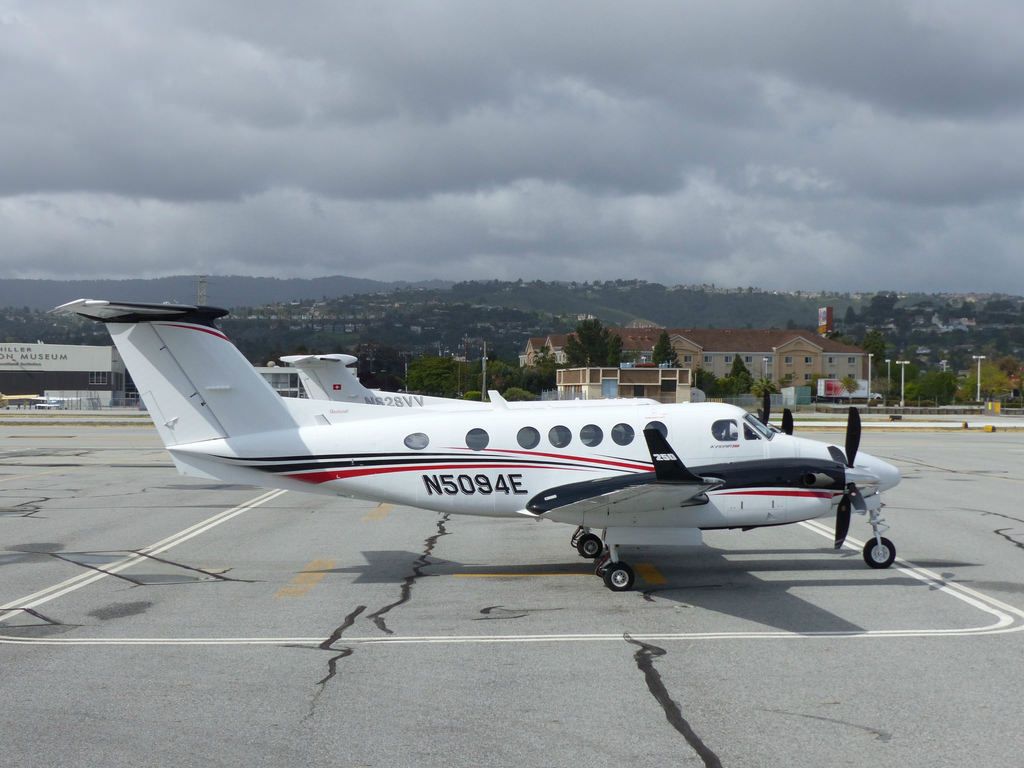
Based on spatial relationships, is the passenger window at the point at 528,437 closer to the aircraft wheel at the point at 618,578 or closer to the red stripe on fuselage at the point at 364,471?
the red stripe on fuselage at the point at 364,471

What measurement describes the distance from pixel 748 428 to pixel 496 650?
617cm

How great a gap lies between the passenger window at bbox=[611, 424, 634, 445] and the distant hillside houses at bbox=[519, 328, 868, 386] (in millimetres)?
151526

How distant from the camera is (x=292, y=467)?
14703 millimetres

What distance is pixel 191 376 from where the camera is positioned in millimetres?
14617

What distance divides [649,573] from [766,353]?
532 feet

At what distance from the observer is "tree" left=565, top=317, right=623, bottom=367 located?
14438 centimetres

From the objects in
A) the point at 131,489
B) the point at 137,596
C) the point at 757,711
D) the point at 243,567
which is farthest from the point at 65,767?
the point at 131,489

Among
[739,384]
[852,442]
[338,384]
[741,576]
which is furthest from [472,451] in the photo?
[739,384]

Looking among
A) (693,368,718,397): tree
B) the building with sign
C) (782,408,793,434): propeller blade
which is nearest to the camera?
(782,408,793,434): propeller blade

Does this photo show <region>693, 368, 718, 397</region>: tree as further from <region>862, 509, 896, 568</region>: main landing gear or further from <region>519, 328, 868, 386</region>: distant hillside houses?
<region>862, 509, 896, 568</region>: main landing gear

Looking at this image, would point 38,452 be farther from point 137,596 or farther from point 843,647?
point 843,647

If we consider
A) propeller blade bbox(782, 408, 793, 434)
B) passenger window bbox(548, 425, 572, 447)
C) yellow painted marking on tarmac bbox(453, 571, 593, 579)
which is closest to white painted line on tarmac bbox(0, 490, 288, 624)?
yellow painted marking on tarmac bbox(453, 571, 593, 579)

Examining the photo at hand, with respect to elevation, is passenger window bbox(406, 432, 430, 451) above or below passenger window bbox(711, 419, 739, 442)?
below

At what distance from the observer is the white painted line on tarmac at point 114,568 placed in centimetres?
1278
